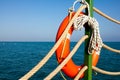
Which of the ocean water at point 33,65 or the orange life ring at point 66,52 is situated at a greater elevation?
the orange life ring at point 66,52

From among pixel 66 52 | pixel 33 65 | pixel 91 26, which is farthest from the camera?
pixel 33 65

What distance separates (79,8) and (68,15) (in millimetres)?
174

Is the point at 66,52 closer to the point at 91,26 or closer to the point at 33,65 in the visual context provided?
the point at 91,26

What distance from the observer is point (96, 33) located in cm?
246

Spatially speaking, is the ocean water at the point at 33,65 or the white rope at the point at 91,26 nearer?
the white rope at the point at 91,26

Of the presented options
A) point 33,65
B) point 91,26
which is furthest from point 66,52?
point 33,65

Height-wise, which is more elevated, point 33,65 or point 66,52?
point 66,52

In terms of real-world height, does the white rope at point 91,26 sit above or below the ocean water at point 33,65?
above

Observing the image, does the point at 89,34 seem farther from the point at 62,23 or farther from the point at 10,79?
the point at 10,79

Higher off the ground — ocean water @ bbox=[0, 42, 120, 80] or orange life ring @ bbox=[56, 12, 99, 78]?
orange life ring @ bbox=[56, 12, 99, 78]

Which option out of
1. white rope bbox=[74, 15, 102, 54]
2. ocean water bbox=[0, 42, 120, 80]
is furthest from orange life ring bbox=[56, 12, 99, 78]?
ocean water bbox=[0, 42, 120, 80]

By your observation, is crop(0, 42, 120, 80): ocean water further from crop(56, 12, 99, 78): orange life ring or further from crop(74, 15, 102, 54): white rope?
crop(74, 15, 102, 54): white rope

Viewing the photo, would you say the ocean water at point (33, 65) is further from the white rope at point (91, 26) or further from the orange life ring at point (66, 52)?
the white rope at point (91, 26)

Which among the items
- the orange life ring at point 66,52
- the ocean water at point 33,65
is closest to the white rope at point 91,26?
the orange life ring at point 66,52
